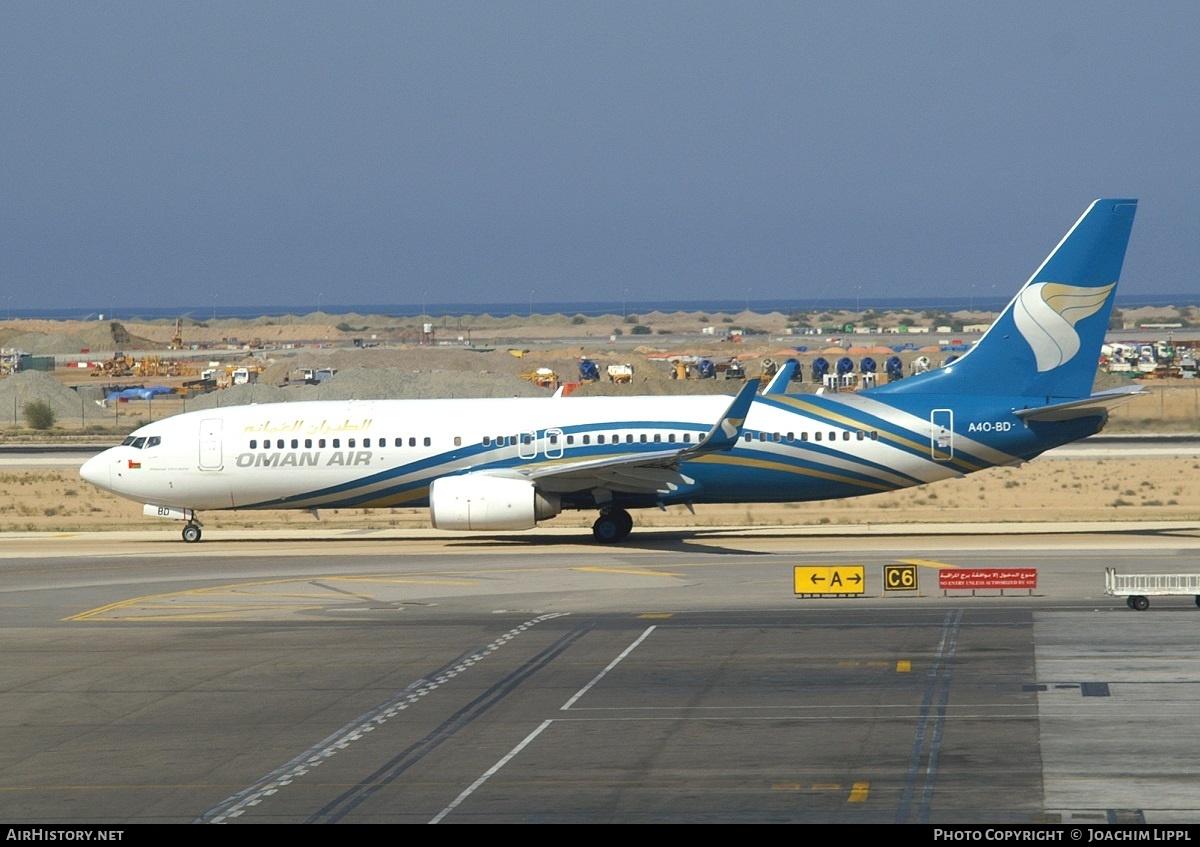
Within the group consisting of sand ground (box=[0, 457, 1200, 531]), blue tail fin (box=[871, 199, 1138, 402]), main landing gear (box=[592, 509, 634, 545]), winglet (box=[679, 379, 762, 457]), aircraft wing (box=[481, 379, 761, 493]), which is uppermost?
blue tail fin (box=[871, 199, 1138, 402])

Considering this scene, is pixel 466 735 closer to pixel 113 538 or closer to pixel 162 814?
pixel 162 814

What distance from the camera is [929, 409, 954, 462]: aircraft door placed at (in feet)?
136

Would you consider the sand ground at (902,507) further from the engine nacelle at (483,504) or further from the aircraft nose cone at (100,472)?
the engine nacelle at (483,504)

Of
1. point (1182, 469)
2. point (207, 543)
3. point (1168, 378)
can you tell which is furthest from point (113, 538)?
point (1168, 378)

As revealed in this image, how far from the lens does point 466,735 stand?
2042cm

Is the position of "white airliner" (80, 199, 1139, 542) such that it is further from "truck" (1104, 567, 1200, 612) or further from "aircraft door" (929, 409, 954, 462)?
"truck" (1104, 567, 1200, 612)

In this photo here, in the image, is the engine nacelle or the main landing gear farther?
the main landing gear

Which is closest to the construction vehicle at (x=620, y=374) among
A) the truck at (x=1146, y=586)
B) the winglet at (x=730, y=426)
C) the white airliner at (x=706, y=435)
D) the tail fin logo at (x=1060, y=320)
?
the white airliner at (x=706, y=435)

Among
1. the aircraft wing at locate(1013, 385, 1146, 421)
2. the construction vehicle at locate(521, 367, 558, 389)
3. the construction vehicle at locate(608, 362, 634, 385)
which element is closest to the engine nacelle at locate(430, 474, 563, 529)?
the aircraft wing at locate(1013, 385, 1146, 421)

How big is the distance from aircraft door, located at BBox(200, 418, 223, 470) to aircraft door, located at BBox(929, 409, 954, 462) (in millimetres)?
20732

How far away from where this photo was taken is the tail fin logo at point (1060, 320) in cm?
4216

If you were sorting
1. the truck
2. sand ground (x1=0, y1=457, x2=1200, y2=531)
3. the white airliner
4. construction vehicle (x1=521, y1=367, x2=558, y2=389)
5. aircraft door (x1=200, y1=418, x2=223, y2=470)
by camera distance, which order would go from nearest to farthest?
the truck, the white airliner, aircraft door (x1=200, y1=418, x2=223, y2=470), sand ground (x1=0, y1=457, x2=1200, y2=531), construction vehicle (x1=521, y1=367, x2=558, y2=389)

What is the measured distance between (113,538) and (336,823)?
110 ft

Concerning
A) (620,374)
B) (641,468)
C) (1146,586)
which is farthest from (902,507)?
(620,374)
